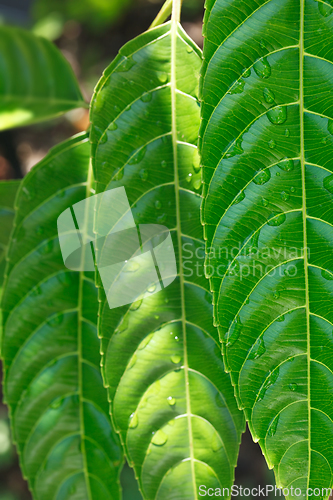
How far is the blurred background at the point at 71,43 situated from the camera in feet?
11.0

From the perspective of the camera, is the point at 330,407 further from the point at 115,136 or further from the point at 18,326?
the point at 18,326

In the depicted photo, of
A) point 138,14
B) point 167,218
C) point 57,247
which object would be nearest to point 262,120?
point 167,218

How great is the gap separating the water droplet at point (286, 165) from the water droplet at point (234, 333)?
0.89 feet

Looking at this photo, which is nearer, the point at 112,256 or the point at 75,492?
the point at 112,256

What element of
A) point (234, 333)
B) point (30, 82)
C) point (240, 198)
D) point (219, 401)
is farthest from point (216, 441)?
point (30, 82)

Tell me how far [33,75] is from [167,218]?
24.7 inches

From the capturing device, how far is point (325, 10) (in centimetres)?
67

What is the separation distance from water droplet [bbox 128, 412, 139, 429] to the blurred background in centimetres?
257

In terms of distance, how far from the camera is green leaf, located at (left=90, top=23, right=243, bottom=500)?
85 centimetres

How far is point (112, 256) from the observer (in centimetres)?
88

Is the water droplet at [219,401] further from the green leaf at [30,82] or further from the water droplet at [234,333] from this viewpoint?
the green leaf at [30,82]

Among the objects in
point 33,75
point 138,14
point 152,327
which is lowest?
point 152,327

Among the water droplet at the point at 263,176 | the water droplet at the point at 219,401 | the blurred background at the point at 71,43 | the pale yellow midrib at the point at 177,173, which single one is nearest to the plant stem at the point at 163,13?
the pale yellow midrib at the point at 177,173

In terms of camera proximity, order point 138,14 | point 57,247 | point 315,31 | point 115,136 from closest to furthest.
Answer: point 315,31
point 115,136
point 57,247
point 138,14
